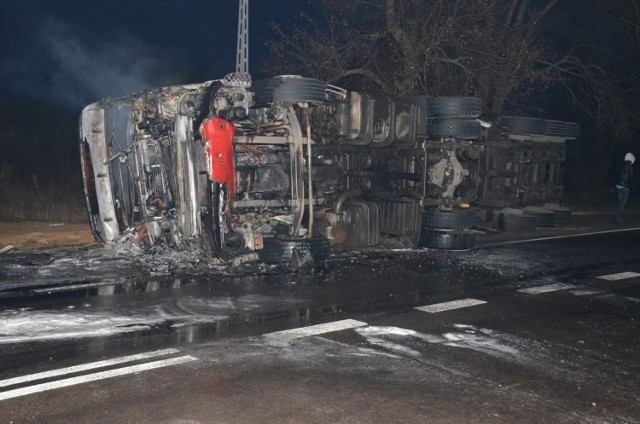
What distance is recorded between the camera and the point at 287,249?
9.20 metres

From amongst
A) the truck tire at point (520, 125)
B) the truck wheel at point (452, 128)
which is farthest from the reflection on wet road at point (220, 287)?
the truck tire at point (520, 125)

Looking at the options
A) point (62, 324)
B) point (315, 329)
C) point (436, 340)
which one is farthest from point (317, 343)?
point (62, 324)

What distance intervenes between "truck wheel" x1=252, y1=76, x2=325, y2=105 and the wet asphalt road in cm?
238

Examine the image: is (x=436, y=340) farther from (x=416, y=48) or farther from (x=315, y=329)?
(x=416, y=48)

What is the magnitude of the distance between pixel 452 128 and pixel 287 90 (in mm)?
3153

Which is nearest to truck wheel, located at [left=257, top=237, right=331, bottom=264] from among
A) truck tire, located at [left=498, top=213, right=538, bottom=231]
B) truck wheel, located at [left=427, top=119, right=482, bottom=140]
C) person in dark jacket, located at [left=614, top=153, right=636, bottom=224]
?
truck wheel, located at [left=427, top=119, right=482, bottom=140]

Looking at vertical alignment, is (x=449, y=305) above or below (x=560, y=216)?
below

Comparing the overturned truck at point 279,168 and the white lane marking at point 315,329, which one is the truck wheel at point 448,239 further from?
the white lane marking at point 315,329

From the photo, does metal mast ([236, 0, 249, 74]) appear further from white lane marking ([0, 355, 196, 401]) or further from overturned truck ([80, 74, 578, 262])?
white lane marking ([0, 355, 196, 401])

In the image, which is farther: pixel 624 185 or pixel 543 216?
pixel 624 185

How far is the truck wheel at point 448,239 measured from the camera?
1084cm

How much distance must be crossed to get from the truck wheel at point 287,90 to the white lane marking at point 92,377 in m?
5.04

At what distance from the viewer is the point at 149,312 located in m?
6.62

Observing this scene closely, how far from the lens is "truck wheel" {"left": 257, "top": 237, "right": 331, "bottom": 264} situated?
362 inches
